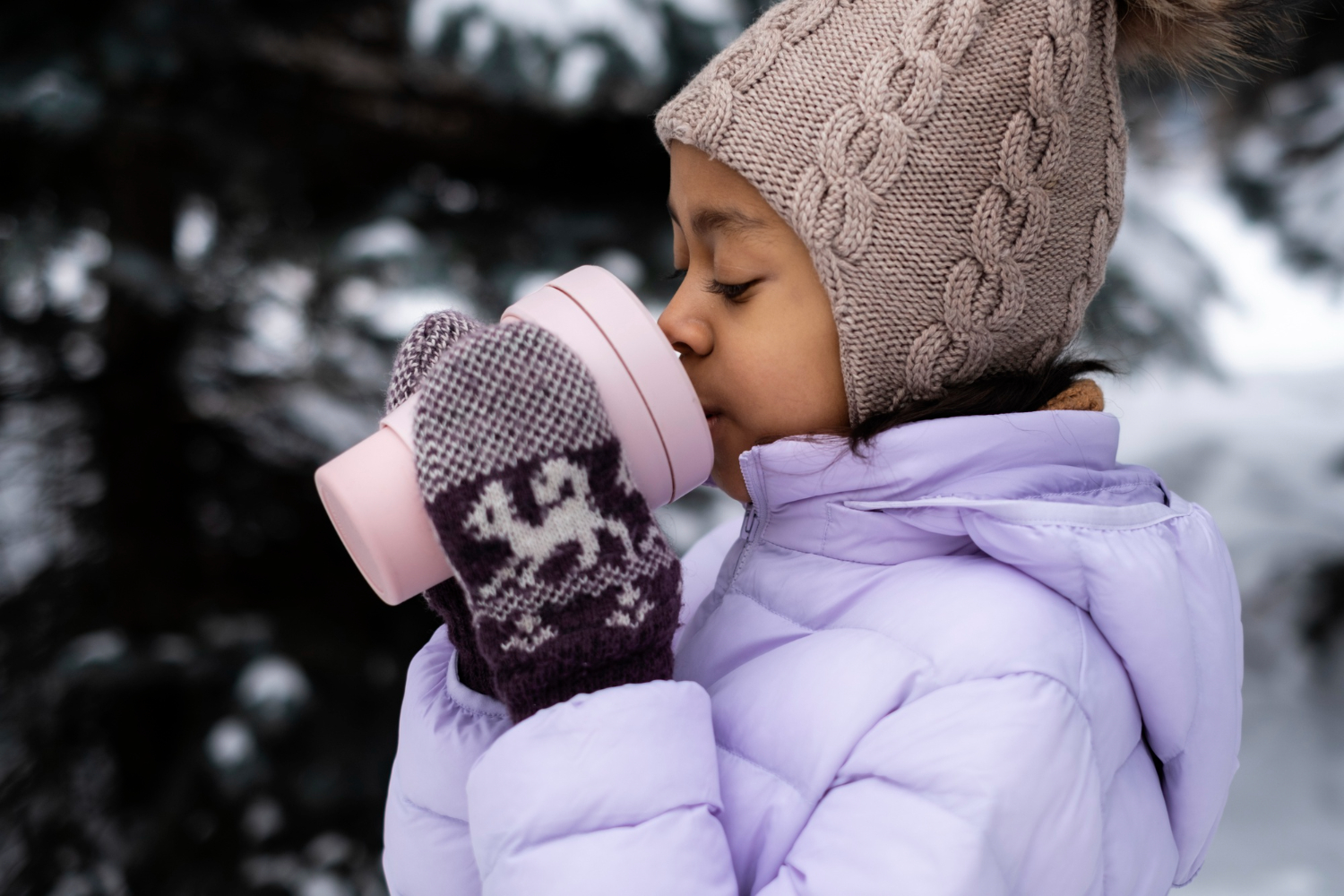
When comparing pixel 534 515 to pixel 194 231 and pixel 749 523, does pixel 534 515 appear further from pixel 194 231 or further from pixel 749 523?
pixel 194 231

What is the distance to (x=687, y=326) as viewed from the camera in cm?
77

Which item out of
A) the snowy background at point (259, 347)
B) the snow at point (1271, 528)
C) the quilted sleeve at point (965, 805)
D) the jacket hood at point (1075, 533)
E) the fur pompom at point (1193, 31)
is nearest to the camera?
the quilted sleeve at point (965, 805)

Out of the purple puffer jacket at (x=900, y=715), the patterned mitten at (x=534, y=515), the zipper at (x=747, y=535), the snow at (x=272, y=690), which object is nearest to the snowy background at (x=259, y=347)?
the snow at (x=272, y=690)

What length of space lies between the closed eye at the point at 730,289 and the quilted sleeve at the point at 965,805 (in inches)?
13.5

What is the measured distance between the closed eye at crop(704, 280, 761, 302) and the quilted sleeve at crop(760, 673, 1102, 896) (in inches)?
13.5

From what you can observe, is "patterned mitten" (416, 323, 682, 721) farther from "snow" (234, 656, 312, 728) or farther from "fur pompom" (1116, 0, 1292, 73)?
"snow" (234, 656, 312, 728)

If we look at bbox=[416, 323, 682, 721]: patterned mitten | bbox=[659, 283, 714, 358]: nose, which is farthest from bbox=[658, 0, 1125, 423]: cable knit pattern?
bbox=[416, 323, 682, 721]: patterned mitten

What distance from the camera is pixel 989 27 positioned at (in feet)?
2.42

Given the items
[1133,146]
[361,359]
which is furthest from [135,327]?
[1133,146]

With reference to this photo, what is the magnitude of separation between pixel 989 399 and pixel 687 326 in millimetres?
261

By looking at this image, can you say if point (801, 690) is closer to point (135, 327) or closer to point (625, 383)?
point (625, 383)

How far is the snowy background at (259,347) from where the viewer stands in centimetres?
168

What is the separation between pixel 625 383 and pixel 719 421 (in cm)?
14

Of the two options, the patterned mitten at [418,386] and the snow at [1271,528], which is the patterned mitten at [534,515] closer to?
the patterned mitten at [418,386]
